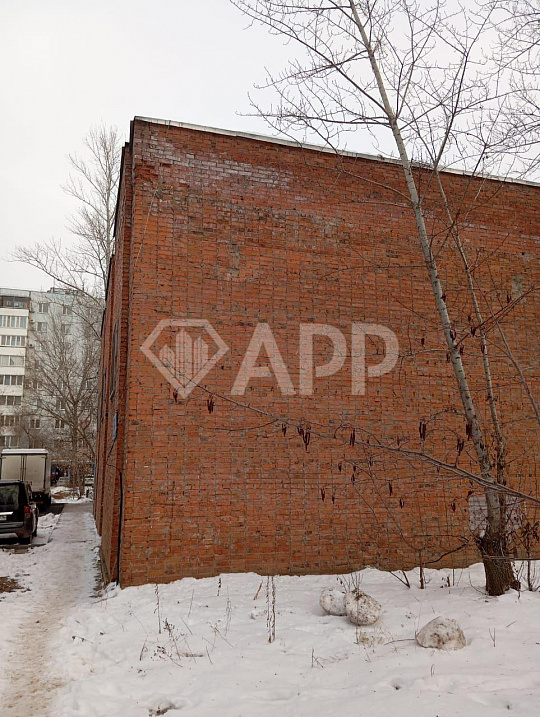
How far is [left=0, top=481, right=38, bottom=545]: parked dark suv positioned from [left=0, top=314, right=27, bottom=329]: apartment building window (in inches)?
1823

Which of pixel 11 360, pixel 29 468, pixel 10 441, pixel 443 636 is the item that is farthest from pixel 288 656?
pixel 11 360

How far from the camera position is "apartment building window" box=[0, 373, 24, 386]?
173 ft

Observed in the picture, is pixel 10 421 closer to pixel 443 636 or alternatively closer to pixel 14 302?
pixel 14 302

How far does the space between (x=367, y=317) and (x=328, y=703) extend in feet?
18.6

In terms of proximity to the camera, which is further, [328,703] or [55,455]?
[55,455]

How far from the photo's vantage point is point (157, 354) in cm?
765

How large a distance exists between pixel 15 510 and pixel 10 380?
44570mm

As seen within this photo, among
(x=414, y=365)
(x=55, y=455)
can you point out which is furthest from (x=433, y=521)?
(x=55, y=455)

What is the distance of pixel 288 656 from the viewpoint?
4.96 metres

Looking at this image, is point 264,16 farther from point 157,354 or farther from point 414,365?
point 414,365

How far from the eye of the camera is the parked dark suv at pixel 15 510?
1243cm

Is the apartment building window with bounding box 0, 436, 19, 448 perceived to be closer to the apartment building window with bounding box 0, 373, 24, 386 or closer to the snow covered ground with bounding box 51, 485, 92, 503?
the apartment building window with bounding box 0, 373, 24, 386

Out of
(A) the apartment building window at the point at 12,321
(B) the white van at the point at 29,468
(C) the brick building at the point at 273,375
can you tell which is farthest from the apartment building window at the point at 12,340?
(C) the brick building at the point at 273,375

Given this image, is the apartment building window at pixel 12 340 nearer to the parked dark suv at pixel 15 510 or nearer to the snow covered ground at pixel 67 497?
the snow covered ground at pixel 67 497
